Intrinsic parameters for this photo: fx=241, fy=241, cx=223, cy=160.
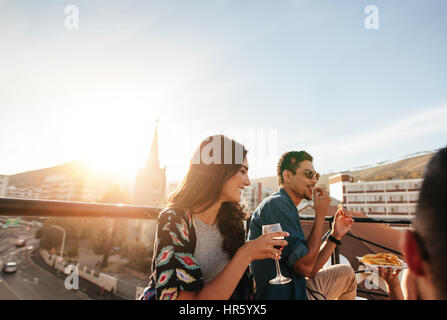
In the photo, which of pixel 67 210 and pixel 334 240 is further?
pixel 334 240

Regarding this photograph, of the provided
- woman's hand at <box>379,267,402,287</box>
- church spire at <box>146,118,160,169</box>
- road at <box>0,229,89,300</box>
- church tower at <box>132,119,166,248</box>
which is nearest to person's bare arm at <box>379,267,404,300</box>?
woman's hand at <box>379,267,402,287</box>

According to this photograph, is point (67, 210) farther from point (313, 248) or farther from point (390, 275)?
point (390, 275)

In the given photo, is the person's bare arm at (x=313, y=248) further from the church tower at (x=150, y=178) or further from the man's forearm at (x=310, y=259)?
the church tower at (x=150, y=178)

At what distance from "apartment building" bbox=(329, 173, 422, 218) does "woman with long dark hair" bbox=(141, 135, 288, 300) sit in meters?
75.7

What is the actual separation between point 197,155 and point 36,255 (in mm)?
75018

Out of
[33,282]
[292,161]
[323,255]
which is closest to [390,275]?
[323,255]

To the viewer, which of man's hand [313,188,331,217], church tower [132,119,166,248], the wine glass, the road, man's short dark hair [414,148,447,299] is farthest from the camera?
church tower [132,119,166,248]

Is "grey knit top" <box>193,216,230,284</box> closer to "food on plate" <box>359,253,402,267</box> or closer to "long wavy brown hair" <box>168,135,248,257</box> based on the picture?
"long wavy brown hair" <box>168,135,248,257</box>

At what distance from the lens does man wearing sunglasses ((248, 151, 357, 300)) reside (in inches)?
Answer: 73.7

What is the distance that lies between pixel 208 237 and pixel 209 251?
95 mm

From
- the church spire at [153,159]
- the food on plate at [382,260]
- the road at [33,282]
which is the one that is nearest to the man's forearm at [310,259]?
the food on plate at [382,260]

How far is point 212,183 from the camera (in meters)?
1.77

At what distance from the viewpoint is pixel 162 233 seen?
4.67 ft
